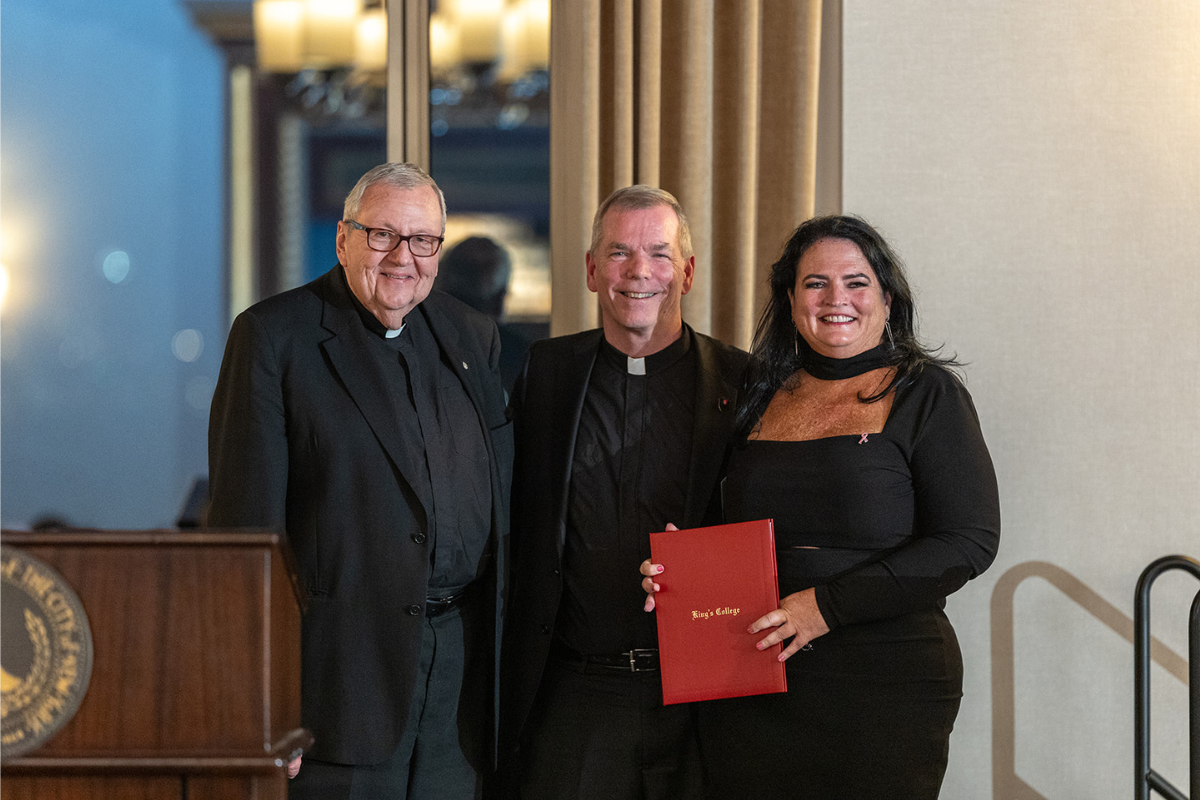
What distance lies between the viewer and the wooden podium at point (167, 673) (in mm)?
979

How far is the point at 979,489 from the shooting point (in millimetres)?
1799

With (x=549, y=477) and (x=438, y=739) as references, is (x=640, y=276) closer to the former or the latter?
(x=549, y=477)

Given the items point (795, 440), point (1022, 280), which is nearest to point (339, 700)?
point (795, 440)

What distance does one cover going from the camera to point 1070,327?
2.63 m

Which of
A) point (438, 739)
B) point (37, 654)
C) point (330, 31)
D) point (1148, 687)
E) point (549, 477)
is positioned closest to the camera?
point (37, 654)

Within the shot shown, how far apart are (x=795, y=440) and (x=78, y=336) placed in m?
3.94

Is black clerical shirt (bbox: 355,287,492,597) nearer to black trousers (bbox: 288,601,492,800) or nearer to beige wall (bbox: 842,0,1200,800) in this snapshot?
black trousers (bbox: 288,601,492,800)

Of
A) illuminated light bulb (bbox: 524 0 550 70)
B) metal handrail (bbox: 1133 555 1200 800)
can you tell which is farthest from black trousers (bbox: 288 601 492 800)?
illuminated light bulb (bbox: 524 0 550 70)

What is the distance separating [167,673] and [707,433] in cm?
129

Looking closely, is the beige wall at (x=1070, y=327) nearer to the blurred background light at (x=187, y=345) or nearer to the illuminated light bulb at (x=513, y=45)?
the illuminated light bulb at (x=513, y=45)

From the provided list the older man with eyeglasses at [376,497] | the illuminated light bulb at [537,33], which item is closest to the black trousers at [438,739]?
the older man with eyeglasses at [376,497]

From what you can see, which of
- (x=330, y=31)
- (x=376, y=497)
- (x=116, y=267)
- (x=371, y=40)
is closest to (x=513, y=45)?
(x=371, y=40)

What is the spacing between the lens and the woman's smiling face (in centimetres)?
191

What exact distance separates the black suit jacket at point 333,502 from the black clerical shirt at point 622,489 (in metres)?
0.38
